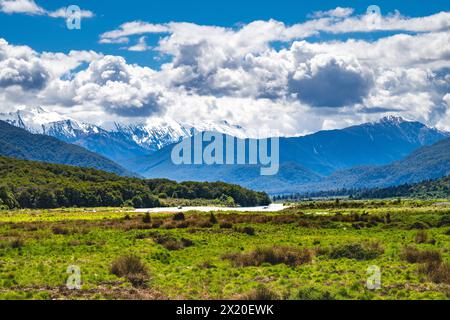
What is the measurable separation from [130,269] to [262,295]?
11629 millimetres

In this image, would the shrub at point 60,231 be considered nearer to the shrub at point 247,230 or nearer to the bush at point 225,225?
the bush at point 225,225

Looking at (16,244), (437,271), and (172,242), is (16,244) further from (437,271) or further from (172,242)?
(437,271)

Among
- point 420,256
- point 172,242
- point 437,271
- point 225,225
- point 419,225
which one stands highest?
point 419,225

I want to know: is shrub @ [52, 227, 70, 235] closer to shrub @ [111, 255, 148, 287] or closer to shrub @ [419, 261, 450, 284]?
shrub @ [111, 255, 148, 287]

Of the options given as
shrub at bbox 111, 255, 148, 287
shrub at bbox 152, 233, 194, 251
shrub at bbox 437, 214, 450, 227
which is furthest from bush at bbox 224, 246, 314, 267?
shrub at bbox 437, 214, 450, 227

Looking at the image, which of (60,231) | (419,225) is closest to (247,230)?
(60,231)

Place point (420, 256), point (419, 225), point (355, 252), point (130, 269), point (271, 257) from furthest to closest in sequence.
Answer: point (419, 225)
point (355, 252)
point (271, 257)
point (420, 256)
point (130, 269)

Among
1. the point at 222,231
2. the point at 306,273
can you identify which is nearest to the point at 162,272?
the point at 306,273

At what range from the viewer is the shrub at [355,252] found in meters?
45.6

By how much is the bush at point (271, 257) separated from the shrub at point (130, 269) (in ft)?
24.3

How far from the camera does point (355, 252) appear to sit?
152 ft

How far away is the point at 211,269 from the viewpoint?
134 feet
